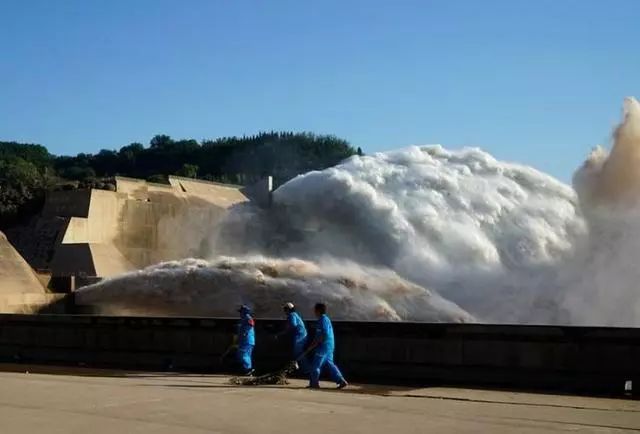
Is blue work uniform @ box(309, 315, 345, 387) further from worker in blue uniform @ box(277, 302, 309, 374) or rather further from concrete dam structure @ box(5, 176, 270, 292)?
concrete dam structure @ box(5, 176, 270, 292)

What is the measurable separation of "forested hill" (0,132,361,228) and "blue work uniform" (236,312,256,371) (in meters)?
98.5

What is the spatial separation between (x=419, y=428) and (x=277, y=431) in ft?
4.75

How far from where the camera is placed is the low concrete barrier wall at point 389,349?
1225 centimetres

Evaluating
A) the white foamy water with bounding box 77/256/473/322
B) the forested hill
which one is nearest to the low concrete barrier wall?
the white foamy water with bounding box 77/256/473/322

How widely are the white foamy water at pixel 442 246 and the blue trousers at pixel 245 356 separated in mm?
12108

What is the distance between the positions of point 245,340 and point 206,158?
6120 inches

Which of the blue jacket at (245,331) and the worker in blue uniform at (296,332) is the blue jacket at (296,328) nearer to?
the worker in blue uniform at (296,332)

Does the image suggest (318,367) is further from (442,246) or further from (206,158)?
(206,158)

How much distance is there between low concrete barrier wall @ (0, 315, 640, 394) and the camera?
1225cm

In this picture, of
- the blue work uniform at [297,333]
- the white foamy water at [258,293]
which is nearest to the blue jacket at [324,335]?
the blue work uniform at [297,333]

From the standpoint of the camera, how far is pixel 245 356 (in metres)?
14.5

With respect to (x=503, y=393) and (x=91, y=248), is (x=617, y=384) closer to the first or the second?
(x=503, y=393)

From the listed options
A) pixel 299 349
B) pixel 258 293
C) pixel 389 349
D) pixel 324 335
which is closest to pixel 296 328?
pixel 299 349

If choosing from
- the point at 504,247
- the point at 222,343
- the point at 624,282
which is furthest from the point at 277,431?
the point at 504,247
